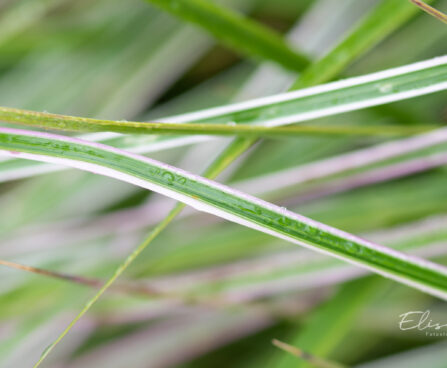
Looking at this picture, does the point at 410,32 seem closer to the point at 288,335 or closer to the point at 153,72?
the point at 153,72

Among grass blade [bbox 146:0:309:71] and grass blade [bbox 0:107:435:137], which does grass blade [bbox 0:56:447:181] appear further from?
grass blade [bbox 146:0:309:71]

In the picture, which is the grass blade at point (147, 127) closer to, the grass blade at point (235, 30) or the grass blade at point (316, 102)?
the grass blade at point (316, 102)

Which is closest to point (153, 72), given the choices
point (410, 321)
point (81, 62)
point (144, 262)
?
point (81, 62)

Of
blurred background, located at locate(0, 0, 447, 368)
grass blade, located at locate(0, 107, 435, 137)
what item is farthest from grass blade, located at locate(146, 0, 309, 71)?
grass blade, located at locate(0, 107, 435, 137)

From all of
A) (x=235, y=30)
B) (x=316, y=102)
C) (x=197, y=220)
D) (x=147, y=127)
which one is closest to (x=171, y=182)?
(x=147, y=127)

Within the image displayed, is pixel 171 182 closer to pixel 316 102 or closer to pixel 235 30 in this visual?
pixel 316 102

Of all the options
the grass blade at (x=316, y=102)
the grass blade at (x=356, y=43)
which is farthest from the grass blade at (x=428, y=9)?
the grass blade at (x=356, y=43)

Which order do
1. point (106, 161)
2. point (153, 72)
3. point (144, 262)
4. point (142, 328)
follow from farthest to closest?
1. point (153, 72)
2. point (142, 328)
3. point (144, 262)
4. point (106, 161)

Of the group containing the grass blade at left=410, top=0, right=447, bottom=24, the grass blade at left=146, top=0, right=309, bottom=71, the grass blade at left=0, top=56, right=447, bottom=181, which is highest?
the grass blade at left=146, top=0, right=309, bottom=71
